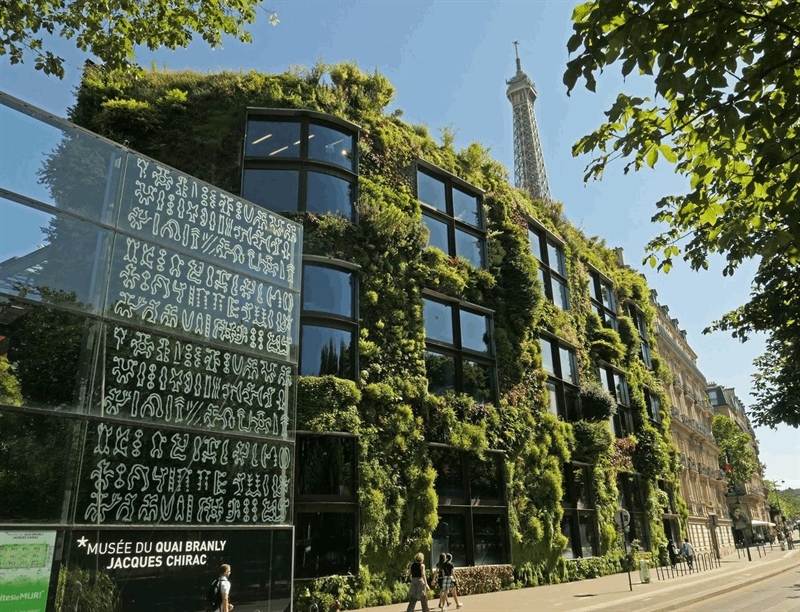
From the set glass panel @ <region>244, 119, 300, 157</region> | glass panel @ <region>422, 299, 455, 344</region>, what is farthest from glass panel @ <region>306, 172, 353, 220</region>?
glass panel @ <region>422, 299, 455, 344</region>

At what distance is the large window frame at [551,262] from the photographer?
90.8 feet

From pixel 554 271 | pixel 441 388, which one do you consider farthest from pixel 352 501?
pixel 554 271

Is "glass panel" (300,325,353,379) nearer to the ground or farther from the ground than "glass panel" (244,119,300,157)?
nearer to the ground

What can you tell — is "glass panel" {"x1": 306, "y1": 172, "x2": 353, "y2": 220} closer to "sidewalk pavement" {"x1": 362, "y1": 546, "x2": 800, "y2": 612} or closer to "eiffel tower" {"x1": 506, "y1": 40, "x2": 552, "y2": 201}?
"sidewalk pavement" {"x1": 362, "y1": 546, "x2": 800, "y2": 612}

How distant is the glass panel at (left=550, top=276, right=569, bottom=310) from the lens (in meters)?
28.2

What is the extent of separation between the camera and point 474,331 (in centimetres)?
2200

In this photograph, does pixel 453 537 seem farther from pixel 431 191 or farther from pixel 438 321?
pixel 431 191

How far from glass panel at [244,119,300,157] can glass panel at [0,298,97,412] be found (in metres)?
10.3

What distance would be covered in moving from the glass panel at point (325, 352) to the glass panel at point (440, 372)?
11.0 ft

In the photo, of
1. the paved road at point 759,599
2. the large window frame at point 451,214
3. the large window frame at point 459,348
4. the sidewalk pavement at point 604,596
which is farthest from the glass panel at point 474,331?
the paved road at point 759,599

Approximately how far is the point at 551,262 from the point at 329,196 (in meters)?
13.8

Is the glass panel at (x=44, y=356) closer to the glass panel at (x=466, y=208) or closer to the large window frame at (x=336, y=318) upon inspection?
the large window frame at (x=336, y=318)

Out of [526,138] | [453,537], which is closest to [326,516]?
[453,537]

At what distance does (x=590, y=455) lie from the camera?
25.2 metres
